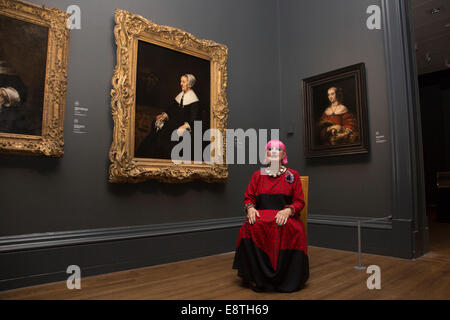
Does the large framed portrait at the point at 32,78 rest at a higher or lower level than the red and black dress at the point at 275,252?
higher

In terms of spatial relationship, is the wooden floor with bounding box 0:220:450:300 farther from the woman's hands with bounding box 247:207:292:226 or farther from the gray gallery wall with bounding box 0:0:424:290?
the woman's hands with bounding box 247:207:292:226

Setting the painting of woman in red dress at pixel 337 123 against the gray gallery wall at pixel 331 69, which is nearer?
the gray gallery wall at pixel 331 69

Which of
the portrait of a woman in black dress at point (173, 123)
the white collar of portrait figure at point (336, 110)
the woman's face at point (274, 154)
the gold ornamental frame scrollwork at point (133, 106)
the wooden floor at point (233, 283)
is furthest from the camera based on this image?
the white collar of portrait figure at point (336, 110)

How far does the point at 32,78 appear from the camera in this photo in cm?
334

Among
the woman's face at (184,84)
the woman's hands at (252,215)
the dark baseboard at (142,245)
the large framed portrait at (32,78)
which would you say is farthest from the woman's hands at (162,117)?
the woman's hands at (252,215)

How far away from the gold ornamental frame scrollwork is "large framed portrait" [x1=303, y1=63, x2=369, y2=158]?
1764mm

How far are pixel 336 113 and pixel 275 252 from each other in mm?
2991

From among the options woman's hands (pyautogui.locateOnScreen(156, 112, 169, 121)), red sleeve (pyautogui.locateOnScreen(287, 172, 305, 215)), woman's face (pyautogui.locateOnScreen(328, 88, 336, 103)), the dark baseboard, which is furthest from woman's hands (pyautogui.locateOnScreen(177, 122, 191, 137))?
woman's face (pyautogui.locateOnScreen(328, 88, 336, 103))

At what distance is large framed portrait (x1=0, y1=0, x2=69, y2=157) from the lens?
3199 mm

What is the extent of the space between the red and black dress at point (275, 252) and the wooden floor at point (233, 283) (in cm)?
12

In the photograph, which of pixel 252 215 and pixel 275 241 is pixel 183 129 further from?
pixel 275 241

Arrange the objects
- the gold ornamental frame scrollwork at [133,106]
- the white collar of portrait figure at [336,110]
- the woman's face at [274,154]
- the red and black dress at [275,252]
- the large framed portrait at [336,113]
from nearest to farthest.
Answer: the red and black dress at [275,252]
the woman's face at [274,154]
the gold ornamental frame scrollwork at [133,106]
the large framed portrait at [336,113]
the white collar of portrait figure at [336,110]

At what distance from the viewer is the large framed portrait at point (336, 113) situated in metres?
4.86

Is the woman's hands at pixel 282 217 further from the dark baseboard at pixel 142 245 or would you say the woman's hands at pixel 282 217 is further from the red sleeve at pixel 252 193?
the dark baseboard at pixel 142 245
